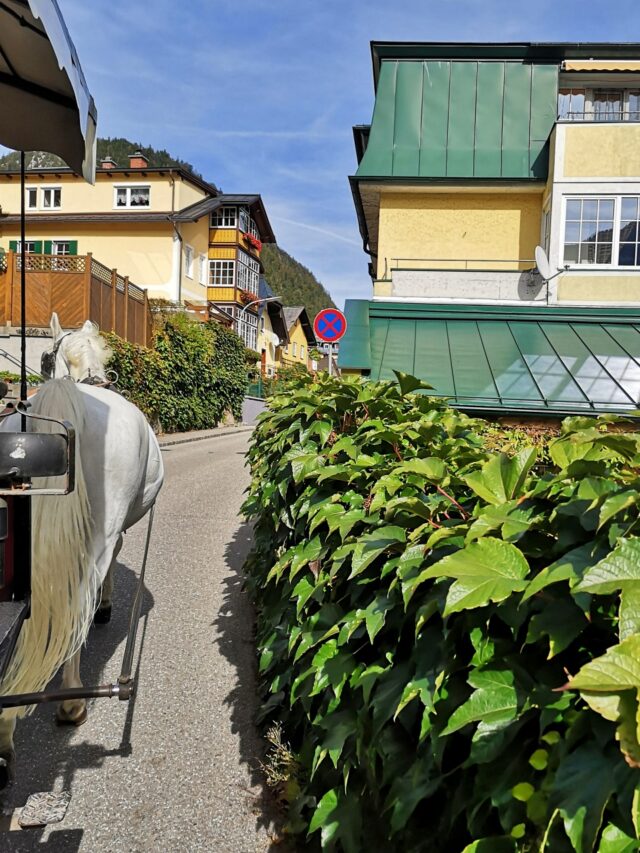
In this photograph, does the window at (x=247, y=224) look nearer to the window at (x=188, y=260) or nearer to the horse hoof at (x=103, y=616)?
the window at (x=188, y=260)

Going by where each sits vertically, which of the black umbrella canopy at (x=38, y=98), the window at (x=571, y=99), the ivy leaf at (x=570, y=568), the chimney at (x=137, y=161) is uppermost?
the chimney at (x=137, y=161)

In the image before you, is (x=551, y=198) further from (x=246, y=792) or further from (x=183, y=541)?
(x=246, y=792)

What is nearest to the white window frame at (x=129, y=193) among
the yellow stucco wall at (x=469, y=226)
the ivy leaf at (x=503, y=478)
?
the yellow stucco wall at (x=469, y=226)

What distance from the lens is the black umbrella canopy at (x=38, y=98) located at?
2.88m

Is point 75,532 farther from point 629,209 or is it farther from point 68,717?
point 629,209

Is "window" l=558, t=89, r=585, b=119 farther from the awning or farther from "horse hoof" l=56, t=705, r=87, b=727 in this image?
"horse hoof" l=56, t=705, r=87, b=727

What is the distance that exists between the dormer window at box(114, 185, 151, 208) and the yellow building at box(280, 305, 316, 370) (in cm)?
2647

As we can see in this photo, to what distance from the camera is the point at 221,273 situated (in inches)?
1738

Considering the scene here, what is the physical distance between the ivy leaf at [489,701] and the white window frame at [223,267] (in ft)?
144

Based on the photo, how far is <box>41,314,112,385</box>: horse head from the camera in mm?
4184

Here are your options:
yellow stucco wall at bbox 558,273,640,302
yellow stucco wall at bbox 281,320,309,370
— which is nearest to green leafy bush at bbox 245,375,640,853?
yellow stucco wall at bbox 558,273,640,302

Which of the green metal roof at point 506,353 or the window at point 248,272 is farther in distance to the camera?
the window at point 248,272

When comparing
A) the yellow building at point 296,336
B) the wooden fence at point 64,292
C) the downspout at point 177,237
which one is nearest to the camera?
the wooden fence at point 64,292

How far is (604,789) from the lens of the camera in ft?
3.53
